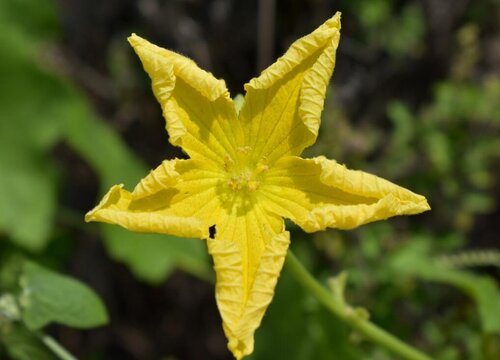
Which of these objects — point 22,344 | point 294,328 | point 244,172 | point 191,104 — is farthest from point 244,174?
point 294,328

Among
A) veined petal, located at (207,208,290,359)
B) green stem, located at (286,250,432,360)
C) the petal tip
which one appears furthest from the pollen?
the petal tip

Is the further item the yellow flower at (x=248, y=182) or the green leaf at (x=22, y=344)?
the green leaf at (x=22, y=344)

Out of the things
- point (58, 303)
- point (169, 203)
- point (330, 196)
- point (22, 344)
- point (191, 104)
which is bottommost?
point (22, 344)

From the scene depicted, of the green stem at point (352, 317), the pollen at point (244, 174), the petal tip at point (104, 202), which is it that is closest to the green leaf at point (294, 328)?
the green stem at point (352, 317)

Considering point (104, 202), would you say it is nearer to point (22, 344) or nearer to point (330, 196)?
point (330, 196)

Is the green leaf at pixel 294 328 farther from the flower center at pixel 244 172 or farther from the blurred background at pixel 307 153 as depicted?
the flower center at pixel 244 172

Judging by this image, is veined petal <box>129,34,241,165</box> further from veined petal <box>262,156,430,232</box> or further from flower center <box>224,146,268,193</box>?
veined petal <box>262,156,430,232</box>
